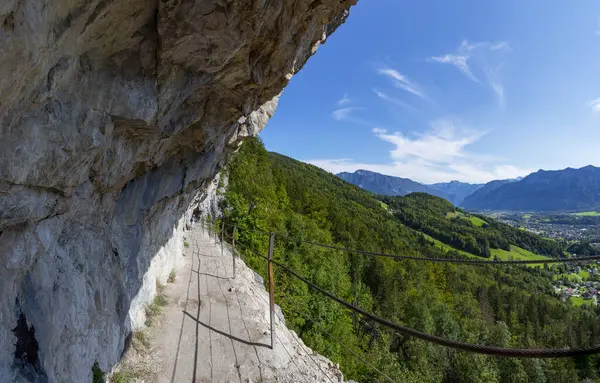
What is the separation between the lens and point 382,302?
203ft

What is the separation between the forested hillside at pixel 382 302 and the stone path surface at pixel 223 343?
261 cm

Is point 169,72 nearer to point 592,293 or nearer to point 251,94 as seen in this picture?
point 251,94

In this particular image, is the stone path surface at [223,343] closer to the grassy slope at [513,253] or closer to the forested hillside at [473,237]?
the forested hillside at [473,237]

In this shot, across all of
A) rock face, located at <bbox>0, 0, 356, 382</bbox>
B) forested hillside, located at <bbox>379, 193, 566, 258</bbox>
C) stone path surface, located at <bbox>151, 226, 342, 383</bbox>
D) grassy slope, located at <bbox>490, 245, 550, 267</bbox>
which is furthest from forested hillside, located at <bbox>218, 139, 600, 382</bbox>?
grassy slope, located at <bbox>490, 245, 550, 267</bbox>

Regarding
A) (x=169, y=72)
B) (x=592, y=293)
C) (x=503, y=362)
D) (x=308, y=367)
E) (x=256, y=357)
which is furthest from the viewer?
(x=592, y=293)

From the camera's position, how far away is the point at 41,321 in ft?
16.5

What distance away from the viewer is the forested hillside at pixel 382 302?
3428cm

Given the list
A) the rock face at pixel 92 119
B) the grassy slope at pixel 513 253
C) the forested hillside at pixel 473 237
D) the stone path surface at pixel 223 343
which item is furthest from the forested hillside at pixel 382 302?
the grassy slope at pixel 513 253

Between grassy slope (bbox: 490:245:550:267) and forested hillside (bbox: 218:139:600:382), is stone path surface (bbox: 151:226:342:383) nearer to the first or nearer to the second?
forested hillside (bbox: 218:139:600:382)

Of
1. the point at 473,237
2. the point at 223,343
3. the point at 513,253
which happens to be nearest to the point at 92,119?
the point at 223,343

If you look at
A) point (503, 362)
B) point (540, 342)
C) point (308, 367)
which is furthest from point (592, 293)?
point (308, 367)

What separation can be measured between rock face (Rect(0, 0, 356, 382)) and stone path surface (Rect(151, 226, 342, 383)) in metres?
1.59

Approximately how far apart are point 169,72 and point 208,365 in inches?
298

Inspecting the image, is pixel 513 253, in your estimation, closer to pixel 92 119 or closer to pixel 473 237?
pixel 473 237
